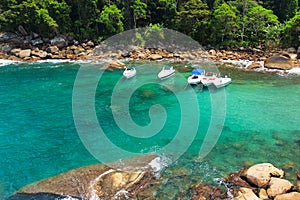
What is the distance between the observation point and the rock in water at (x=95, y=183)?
14.6 m

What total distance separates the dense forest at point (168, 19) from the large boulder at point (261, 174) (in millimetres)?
36513

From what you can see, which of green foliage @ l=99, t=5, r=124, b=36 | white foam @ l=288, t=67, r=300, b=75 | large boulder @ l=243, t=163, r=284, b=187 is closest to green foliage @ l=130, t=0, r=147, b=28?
green foliage @ l=99, t=5, r=124, b=36

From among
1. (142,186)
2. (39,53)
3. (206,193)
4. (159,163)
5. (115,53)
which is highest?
(39,53)

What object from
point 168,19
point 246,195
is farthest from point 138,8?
point 246,195

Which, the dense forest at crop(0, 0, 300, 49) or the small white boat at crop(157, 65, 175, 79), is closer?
the small white boat at crop(157, 65, 175, 79)

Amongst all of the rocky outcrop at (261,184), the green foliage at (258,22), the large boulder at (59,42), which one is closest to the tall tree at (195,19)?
the green foliage at (258,22)

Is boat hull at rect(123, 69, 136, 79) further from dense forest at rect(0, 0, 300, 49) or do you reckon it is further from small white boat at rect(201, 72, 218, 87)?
dense forest at rect(0, 0, 300, 49)

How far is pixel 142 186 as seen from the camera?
1523cm

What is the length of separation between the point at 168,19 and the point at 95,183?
4912 centimetres

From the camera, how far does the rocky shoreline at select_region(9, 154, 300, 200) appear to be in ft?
47.1

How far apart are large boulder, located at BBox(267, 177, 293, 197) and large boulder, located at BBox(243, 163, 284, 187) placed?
39 centimetres

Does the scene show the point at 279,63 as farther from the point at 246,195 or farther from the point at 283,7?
the point at 246,195

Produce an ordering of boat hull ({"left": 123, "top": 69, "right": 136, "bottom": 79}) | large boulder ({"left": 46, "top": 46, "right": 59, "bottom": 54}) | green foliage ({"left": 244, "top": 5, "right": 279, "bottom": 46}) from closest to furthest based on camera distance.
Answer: boat hull ({"left": 123, "top": 69, "right": 136, "bottom": 79})
green foliage ({"left": 244, "top": 5, "right": 279, "bottom": 46})
large boulder ({"left": 46, "top": 46, "right": 59, "bottom": 54})

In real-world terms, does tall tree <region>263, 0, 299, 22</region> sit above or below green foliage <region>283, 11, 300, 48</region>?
above
